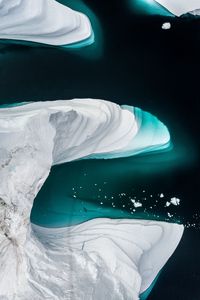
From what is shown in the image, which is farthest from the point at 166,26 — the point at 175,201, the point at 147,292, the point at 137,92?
the point at 147,292

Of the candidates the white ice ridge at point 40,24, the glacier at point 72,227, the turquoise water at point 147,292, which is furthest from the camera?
the white ice ridge at point 40,24

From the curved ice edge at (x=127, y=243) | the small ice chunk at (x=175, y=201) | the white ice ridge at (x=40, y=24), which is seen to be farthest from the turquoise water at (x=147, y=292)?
the white ice ridge at (x=40, y=24)

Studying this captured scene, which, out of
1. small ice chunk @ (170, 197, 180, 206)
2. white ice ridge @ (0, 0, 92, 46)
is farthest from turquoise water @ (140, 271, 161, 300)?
white ice ridge @ (0, 0, 92, 46)

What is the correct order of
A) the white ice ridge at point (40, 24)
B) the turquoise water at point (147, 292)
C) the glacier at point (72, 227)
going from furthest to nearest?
1. the white ice ridge at point (40, 24)
2. the turquoise water at point (147, 292)
3. the glacier at point (72, 227)

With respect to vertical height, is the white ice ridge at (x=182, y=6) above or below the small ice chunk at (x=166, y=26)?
→ above

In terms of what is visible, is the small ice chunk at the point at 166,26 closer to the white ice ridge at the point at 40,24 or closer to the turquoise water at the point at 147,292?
the white ice ridge at the point at 40,24

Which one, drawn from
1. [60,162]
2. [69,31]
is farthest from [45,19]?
[60,162]
